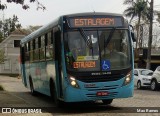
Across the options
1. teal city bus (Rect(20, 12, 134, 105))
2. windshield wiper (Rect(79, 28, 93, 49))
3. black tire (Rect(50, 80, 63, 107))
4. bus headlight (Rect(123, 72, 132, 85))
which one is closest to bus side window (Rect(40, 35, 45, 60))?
black tire (Rect(50, 80, 63, 107))

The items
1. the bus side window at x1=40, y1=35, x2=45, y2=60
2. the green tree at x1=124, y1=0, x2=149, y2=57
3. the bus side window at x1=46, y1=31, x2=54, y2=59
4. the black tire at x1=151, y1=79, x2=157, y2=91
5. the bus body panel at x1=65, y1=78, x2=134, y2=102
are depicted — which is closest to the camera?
the bus body panel at x1=65, y1=78, x2=134, y2=102

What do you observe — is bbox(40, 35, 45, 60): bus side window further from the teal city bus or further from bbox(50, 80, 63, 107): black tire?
the teal city bus

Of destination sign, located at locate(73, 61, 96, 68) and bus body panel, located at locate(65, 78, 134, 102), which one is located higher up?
destination sign, located at locate(73, 61, 96, 68)

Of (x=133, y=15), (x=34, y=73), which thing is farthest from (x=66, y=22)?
(x=133, y=15)

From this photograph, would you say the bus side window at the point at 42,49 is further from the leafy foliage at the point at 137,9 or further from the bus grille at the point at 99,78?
the leafy foliage at the point at 137,9

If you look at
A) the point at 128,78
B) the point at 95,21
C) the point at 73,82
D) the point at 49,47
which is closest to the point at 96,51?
the point at 95,21

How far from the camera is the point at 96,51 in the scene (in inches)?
574

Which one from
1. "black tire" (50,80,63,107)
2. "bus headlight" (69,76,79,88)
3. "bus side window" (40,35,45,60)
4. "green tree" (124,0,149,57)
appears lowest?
"black tire" (50,80,63,107)

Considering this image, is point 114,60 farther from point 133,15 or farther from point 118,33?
point 133,15

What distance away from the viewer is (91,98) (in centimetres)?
1443

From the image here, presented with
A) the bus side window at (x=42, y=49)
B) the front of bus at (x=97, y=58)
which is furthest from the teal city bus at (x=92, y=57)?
the bus side window at (x=42, y=49)

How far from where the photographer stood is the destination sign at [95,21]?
14.8 metres

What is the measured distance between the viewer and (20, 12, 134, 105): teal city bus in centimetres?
1439

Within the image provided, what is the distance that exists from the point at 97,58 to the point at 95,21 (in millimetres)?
1305
